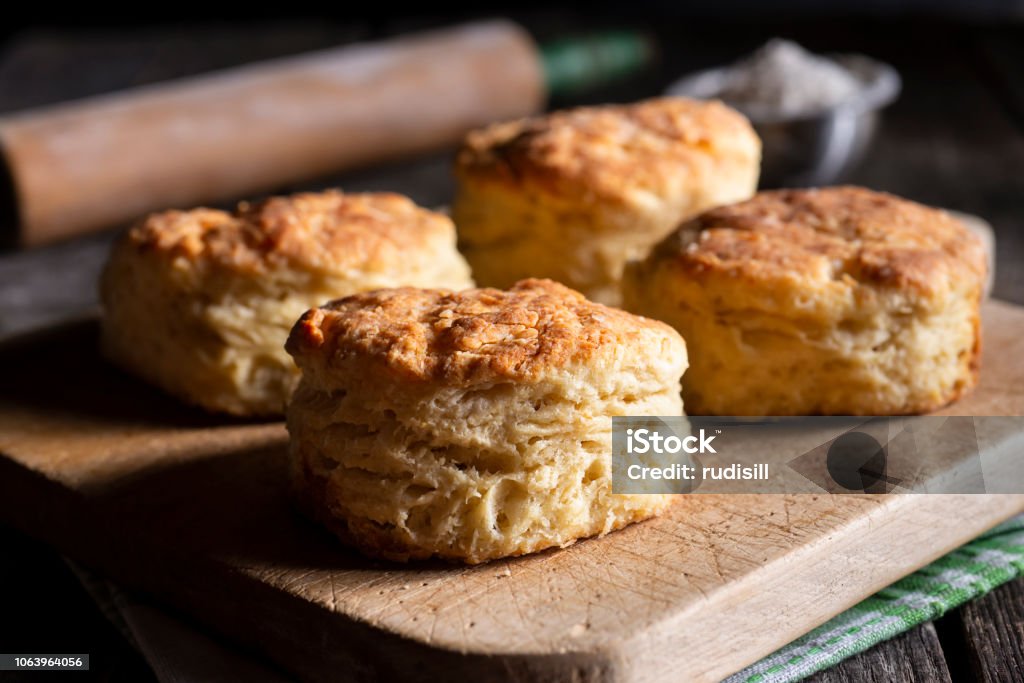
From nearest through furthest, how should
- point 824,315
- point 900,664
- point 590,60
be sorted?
point 900,664
point 824,315
point 590,60

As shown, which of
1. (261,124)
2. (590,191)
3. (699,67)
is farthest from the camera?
(699,67)

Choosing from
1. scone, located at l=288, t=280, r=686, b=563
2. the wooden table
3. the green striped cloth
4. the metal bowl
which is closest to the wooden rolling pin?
the wooden table

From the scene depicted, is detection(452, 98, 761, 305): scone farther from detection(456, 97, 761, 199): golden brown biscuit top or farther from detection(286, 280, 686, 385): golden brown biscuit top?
detection(286, 280, 686, 385): golden brown biscuit top

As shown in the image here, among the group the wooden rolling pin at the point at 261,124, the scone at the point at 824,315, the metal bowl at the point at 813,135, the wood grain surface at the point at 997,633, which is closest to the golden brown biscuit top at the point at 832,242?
the scone at the point at 824,315

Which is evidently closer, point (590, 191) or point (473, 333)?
point (473, 333)

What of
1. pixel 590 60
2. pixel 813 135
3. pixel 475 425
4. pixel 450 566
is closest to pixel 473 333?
pixel 475 425

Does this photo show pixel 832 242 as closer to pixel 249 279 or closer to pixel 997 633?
pixel 997 633
